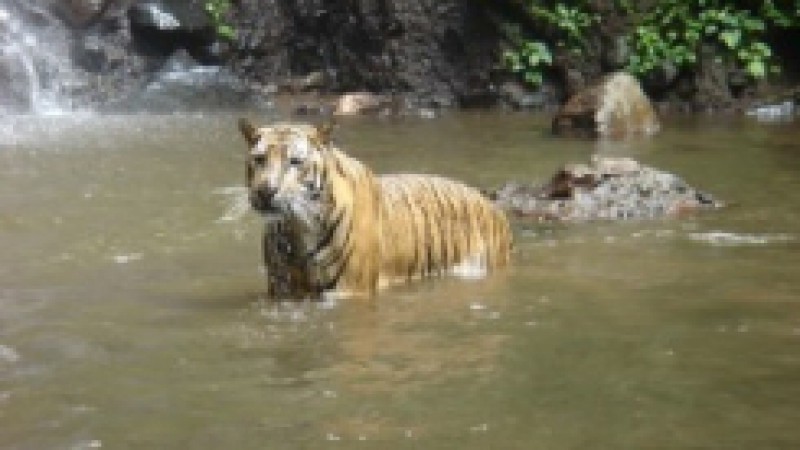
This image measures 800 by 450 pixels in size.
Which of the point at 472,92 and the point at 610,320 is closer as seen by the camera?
the point at 610,320

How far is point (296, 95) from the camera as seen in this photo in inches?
722

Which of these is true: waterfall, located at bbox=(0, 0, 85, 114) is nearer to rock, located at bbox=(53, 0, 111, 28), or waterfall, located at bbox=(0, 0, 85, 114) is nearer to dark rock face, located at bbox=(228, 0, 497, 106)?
rock, located at bbox=(53, 0, 111, 28)

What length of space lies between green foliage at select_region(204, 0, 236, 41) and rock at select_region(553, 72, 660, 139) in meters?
6.46

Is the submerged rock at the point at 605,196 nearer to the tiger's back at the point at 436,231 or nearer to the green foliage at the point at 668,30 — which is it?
the tiger's back at the point at 436,231

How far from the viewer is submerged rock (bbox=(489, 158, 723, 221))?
9.09 meters

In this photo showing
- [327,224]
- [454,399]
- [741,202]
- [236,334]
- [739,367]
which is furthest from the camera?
[741,202]

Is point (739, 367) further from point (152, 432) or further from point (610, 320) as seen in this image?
point (152, 432)

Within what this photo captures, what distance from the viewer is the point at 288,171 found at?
605cm

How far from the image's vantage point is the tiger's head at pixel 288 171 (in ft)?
Answer: 19.7

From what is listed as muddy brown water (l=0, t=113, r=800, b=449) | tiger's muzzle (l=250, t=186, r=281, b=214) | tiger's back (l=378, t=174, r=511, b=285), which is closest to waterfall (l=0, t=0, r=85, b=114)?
muddy brown water (l=0, t=113, r=800, b=449)

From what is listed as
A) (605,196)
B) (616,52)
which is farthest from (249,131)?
(616,52)

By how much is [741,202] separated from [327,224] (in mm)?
4285

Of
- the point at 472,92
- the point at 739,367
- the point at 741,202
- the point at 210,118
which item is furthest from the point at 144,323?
the point at 472,92

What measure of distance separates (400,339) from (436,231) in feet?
4.85
